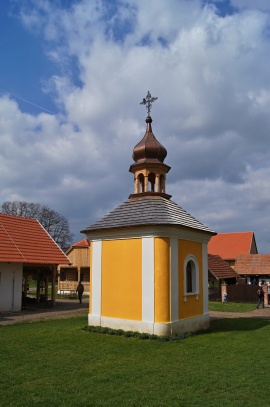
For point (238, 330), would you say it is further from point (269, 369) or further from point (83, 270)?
point (83, 270)

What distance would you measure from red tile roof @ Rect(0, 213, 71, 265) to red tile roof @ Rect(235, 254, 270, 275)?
61.6 ft

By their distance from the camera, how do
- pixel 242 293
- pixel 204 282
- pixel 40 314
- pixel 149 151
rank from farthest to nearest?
pixel 242 293, pixel 40 314, pixel 149 151, pixel 204 282

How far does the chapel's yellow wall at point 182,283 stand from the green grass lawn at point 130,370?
100 centimetres

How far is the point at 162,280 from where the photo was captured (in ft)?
40.0

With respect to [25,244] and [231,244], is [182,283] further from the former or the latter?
[231,244]

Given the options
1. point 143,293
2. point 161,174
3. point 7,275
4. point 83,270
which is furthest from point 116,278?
point 83,270

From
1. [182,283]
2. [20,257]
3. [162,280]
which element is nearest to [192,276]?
[182,283]

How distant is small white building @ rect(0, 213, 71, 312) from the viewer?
19250 mm

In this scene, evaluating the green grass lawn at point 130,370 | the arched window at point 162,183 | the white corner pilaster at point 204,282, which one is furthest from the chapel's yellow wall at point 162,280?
the arched window at point 162,183

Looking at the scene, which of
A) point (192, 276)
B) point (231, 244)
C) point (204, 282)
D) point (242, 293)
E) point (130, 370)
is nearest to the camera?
point (130, 370)

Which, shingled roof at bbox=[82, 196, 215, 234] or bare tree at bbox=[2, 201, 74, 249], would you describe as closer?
shingled roof at bbox=[82, 196, 215, 234]

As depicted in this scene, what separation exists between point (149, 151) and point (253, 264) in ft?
76.8

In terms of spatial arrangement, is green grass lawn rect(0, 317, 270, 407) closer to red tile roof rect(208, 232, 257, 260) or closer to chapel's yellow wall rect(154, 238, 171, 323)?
chapel's yellow wall rect(154, 238, 171, 323)

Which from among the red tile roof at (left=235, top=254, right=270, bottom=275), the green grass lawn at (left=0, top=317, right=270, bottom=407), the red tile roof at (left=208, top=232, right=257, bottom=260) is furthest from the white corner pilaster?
the red tile roof at (left=208, top=232, right=257, bottom=260)
